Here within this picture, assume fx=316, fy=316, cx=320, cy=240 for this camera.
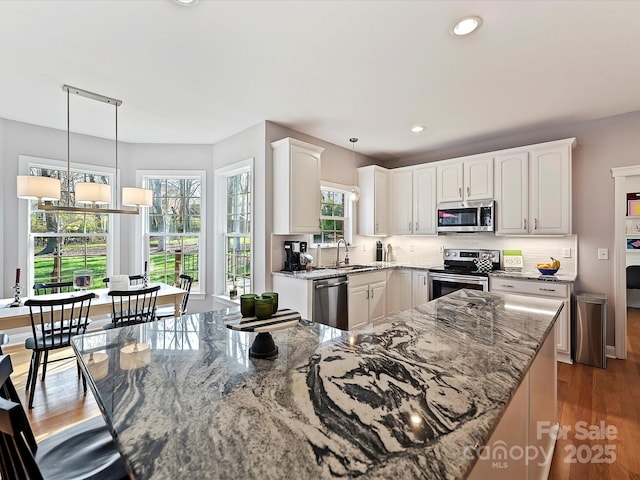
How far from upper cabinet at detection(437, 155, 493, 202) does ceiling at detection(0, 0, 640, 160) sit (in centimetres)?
55

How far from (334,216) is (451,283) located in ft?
6.27

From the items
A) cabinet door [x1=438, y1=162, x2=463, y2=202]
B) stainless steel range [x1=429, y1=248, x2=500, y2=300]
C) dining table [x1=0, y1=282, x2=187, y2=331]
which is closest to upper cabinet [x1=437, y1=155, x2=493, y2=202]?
cabinet door [x1=438, y1=162, x2=463, y2=202]

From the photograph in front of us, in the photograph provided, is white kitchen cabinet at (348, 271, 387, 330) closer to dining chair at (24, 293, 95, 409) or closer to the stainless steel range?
the stainless steel range

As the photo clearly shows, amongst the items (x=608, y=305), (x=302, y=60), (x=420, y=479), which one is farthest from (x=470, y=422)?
(x=608, y=305)

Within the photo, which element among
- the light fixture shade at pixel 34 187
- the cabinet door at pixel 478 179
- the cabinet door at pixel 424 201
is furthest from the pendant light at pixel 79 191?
the cabinet door at pixel 478 179

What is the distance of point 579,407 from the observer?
256 cm

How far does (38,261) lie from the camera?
13.2 feet

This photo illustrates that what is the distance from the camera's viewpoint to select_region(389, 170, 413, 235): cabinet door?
16.4 feet

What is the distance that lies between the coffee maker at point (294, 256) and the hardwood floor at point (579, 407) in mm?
2254

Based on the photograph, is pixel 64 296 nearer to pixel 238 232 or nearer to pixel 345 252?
pixel 238 232

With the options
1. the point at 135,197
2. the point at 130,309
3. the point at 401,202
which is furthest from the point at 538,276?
the point at 135,197

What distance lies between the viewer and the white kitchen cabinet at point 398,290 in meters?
4.66

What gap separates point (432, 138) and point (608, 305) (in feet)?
9.46

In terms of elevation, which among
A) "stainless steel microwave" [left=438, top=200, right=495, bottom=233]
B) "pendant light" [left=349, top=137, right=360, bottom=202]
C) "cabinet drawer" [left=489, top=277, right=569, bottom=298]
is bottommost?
"cabinet drawer" [left=489, top=277, right=569, bottom=298]
